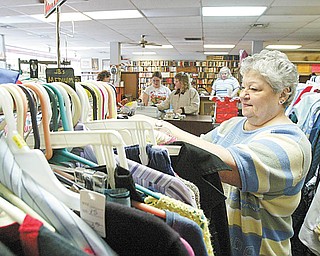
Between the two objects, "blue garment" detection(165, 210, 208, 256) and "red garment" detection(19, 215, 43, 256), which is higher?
"red garment" detection(19, 215, 43, 256)

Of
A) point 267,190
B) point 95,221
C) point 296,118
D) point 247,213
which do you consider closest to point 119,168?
point 95,221

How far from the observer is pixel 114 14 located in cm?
528

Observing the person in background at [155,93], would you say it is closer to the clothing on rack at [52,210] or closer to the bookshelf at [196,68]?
the clothing on rack at [52,210]

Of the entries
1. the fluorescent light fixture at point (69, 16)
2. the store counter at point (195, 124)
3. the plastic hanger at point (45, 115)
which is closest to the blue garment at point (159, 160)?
the plastic hanger at point (45, 115)

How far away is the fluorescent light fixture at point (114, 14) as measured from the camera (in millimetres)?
5084

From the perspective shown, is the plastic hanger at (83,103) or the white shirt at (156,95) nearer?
the plastic hanger at (83,103)

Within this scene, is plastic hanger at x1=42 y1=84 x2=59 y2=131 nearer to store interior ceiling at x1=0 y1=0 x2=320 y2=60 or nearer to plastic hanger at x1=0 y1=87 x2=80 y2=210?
plastic hanger at x1=0 y1=87 x2=80 y2=210

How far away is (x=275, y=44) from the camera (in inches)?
348

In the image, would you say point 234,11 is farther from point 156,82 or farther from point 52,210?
point 52,210

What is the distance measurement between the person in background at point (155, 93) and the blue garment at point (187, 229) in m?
4.57

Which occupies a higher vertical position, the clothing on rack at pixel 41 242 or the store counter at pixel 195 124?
the clothing on rack at pixel 41 242

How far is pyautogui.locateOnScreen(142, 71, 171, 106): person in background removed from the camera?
5133 millimetres

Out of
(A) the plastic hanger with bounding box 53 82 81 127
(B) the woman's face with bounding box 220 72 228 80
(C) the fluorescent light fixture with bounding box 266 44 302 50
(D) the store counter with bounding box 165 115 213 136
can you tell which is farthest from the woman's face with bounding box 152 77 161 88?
(C) the fluorescent light fixture with bounding box 266 44 302 50

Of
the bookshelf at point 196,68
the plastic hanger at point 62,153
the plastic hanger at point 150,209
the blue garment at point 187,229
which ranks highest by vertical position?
the bookshelf at point 196,68
